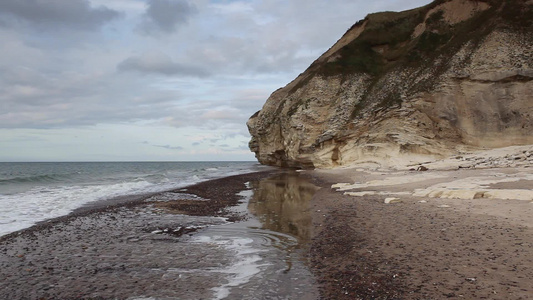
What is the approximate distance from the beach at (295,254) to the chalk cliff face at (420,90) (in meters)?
21.2

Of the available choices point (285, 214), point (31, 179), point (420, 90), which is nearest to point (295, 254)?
point (285, 214)

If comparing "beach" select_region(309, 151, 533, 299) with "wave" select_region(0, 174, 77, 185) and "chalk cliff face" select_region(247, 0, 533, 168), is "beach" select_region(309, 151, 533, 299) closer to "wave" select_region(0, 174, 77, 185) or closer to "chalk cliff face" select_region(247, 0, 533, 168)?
"chalk cliff face" select_region(247, 0, 533, 168)

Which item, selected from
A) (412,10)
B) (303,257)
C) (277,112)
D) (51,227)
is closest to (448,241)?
(303,257)

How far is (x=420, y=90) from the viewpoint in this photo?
35.1m

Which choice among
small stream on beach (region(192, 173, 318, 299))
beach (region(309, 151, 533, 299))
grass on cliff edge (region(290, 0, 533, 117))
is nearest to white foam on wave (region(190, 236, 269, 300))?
small stream on beach (region(192, 173, 318, 299))

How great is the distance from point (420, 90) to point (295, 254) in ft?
107

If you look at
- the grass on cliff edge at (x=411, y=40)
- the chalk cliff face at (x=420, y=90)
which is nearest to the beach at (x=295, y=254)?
the chalk cliff face at (x=420, y=90)

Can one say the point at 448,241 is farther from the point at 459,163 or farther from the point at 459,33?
the point at 459,33

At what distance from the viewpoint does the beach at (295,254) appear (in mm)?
5621

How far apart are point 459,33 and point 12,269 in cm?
4514

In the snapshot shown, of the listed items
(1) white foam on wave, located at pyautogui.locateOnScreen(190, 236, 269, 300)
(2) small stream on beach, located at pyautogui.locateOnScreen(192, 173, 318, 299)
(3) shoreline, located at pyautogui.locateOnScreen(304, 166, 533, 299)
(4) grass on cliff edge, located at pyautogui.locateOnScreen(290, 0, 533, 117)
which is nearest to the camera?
(3) shoreline, located at pyautogui.locateOnScreen(304, 166, 533, 299)

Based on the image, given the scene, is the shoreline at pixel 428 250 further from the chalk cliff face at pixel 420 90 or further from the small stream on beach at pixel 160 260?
the chalk cliff face at pixel 420 90

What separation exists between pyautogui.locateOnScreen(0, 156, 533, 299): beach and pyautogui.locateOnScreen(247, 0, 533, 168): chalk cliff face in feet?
69.6

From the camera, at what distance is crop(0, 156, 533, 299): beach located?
5.62 meters
